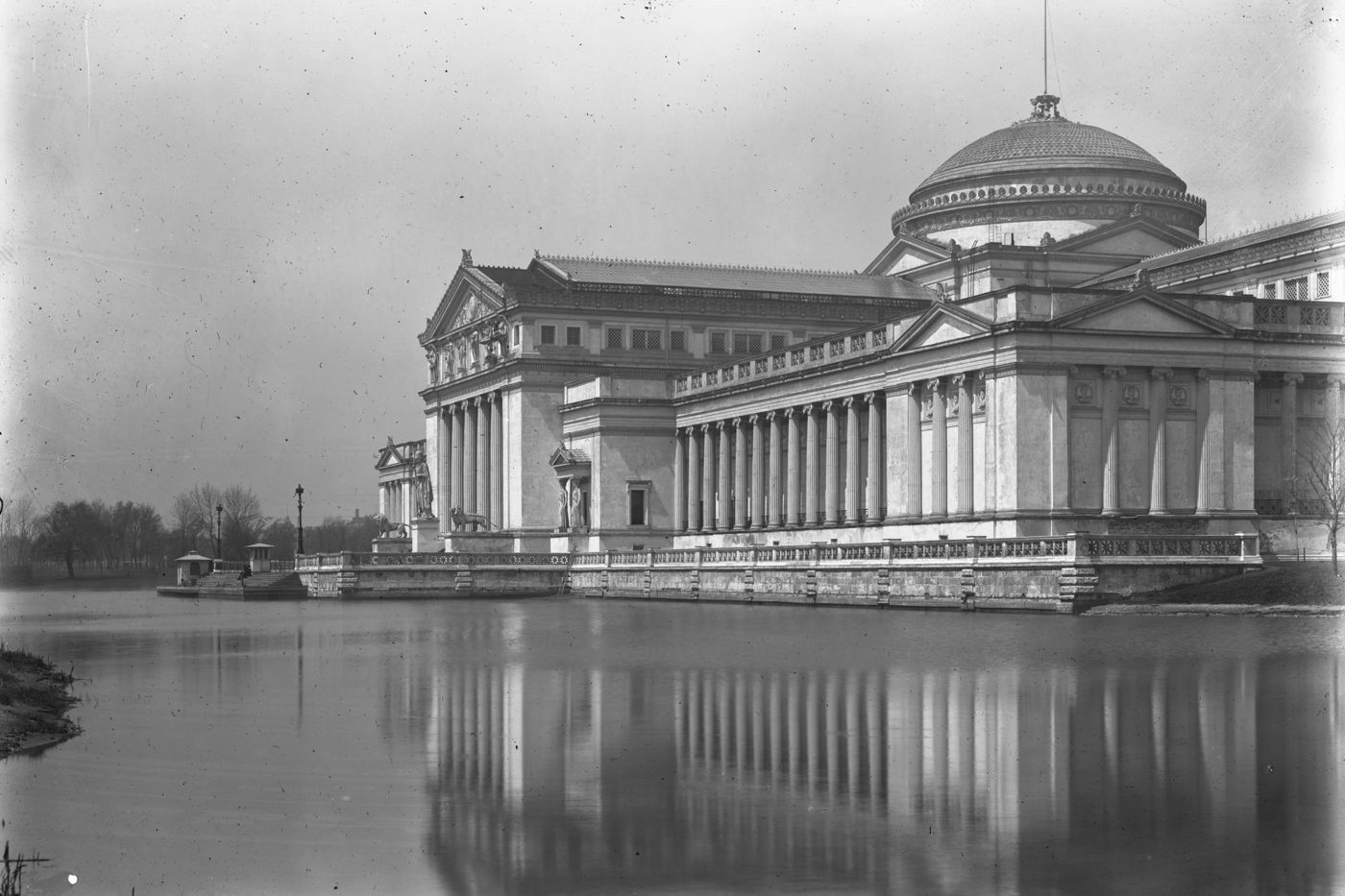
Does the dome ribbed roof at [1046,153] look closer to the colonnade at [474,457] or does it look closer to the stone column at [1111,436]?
the colonnade at [474,457]

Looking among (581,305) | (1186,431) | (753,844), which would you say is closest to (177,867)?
(753,844)

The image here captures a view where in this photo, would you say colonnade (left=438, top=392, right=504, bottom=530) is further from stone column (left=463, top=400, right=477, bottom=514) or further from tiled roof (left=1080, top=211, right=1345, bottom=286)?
tiled roof (left=1080, top=211, right=1345, bottom=286)

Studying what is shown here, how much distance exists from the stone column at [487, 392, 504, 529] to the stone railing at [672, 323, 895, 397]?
18.2 m

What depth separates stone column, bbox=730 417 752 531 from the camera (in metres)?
122

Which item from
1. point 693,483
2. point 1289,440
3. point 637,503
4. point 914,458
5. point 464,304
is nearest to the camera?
point 1289,440

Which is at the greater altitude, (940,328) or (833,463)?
(940,328)

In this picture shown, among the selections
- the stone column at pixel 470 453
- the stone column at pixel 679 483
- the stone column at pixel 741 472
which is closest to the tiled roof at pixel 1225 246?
the stone column at pixel 741 472

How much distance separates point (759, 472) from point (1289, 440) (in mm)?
41426

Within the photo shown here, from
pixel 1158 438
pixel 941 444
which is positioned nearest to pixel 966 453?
pixel 941 444

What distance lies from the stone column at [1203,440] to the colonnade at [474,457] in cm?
7104

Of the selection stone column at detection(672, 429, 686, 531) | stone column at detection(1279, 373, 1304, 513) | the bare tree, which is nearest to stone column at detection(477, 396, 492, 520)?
stone column at detection(672, 429, 686, 531)

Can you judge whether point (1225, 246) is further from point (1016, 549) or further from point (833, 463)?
point (1016, 549)

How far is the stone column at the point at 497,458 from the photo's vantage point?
145000mm

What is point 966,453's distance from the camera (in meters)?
88.8
